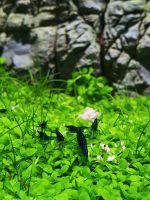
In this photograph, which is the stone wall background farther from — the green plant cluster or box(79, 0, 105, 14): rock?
the green plant cluster

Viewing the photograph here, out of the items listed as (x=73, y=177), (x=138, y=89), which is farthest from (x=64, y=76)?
(x=73, y=177)

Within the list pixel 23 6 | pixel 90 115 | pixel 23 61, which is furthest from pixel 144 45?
pixel 90 115

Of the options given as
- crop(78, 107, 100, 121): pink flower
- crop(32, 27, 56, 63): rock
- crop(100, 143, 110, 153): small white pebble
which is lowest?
crop(32, 27, 56, 63): rock

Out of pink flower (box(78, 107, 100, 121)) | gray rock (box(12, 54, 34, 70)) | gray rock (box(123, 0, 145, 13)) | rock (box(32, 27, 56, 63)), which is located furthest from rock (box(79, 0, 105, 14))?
pink flower (box(78, 107, 100, 121))

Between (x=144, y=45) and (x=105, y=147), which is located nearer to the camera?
(x=105, y=147)

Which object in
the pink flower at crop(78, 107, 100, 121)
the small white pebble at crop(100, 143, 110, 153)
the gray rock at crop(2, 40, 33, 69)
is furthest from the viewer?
the gray rock at crop(2, 40, 33, 69)

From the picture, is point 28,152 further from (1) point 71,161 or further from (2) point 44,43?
(2) point 44,43

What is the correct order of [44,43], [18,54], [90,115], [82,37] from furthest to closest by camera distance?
[18,54], [44,43], [82,37], [90,115]

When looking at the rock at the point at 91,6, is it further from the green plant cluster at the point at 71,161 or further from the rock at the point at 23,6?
the green plant cluster at the point at 71,161

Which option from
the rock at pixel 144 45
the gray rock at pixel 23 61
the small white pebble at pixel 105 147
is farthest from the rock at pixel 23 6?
the small white pebble at pixel 105 147
